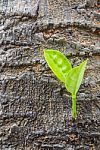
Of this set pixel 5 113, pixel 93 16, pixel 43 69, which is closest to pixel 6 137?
pixel 5 113
